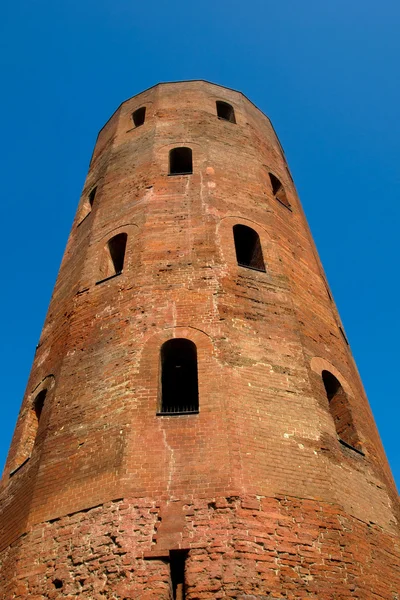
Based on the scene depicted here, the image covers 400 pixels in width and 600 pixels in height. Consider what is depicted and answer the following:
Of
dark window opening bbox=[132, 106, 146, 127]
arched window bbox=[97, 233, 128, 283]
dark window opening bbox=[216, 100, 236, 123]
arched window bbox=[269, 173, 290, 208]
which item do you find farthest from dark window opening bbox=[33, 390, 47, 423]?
dark window opening bbox=[216, 100, 236, 123]

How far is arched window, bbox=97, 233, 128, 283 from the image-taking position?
11.9 meters

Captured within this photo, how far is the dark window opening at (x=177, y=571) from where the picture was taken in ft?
22.2

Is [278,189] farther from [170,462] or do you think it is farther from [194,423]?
[170,462]

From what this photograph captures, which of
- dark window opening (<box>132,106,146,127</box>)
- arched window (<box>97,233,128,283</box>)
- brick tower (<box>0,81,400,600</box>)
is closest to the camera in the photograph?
brick tower (<box>0,81,400,600</box>)

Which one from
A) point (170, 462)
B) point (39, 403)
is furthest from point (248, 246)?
point (170, 462)

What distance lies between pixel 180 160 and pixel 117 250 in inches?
130

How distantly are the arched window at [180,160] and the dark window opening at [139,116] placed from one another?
273 centimetres

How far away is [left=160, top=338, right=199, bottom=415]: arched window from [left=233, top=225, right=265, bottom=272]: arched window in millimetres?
2385

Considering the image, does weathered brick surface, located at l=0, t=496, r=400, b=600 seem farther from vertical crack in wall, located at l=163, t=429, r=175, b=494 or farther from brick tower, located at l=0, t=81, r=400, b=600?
vertical crack in wall, located at l=163, t=429, r=175, b=494

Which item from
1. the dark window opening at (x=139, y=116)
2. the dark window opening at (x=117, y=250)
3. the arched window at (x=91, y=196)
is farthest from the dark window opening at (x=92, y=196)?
the dark window opening at (x=117, y=250)

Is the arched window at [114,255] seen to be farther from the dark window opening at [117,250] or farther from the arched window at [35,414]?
the arched window at [35,414]

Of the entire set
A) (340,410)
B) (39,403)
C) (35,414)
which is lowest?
(340,410)

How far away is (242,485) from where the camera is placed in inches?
295

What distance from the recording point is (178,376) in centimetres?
1095
